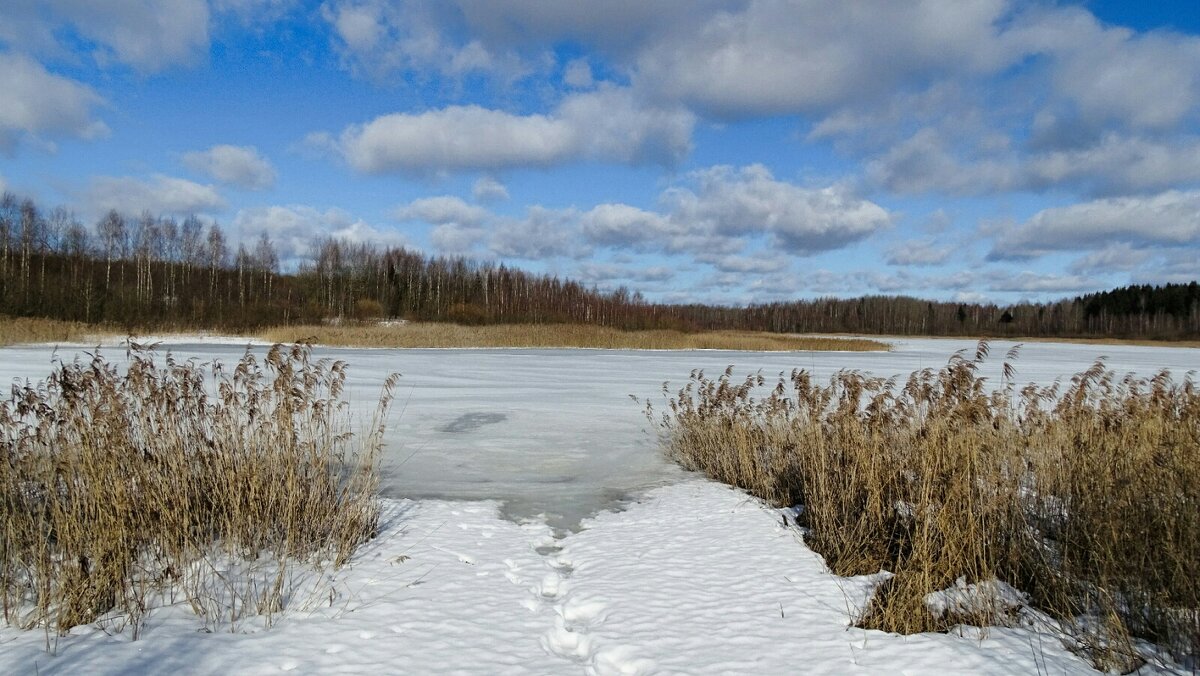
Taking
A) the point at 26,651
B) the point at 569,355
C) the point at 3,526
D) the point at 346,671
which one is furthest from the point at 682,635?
the point at 569,355

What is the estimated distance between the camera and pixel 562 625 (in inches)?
163

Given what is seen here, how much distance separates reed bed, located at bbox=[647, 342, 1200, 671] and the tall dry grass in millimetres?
4008

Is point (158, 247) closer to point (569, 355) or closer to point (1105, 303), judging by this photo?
point (569, 355)

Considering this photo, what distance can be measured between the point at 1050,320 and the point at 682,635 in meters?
143

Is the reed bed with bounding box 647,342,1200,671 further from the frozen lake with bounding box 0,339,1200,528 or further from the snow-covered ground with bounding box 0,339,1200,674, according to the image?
the frozen lake with bounding box 0,339,1200,528

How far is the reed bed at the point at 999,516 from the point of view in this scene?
3.96m

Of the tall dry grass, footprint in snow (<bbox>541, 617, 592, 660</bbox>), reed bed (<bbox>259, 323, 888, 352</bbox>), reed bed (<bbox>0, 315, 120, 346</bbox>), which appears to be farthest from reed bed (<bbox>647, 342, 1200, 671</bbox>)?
reed bed (<bbox>0, 315, 120, 346</bbox>)

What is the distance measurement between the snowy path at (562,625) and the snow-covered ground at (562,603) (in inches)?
0.6

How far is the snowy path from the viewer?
347 centimetres

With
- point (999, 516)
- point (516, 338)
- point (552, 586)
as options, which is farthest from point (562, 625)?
point (516, 338)

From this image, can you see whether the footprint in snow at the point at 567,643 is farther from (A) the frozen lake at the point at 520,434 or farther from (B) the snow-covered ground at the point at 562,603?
(A) the frozen lake at the point at 520,434

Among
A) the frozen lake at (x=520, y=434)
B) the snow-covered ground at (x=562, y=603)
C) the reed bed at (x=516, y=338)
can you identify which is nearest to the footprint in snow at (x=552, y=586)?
the snow-covered ground at (x=562, y=603)

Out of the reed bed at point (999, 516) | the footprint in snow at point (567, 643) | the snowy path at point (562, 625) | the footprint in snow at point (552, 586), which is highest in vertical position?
the reed bed at point (999, 516)

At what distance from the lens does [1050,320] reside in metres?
122
